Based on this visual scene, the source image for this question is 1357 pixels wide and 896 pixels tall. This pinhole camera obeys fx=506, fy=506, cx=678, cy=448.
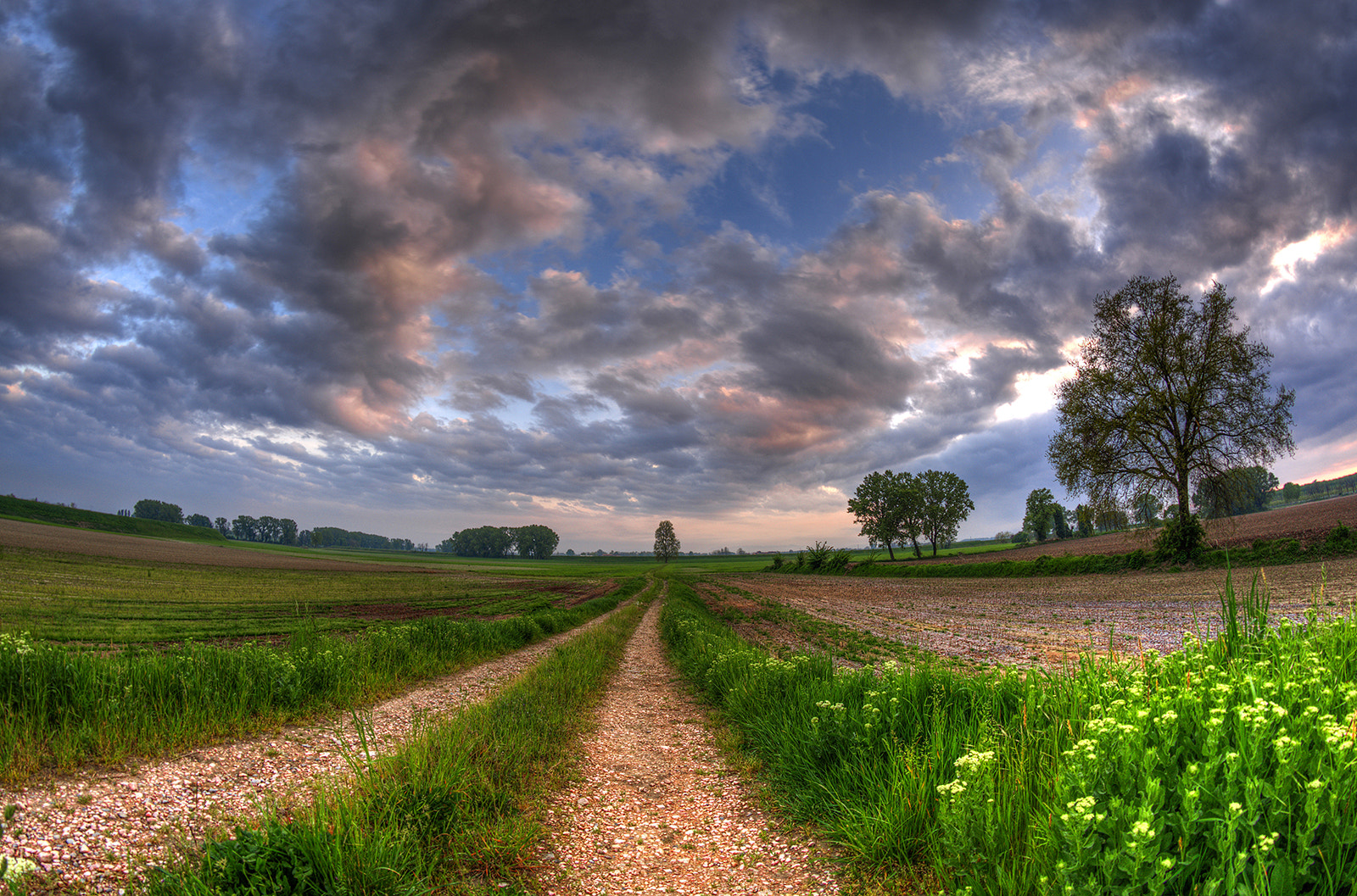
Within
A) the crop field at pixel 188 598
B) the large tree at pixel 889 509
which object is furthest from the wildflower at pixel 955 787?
the large tree at pixel 889 509

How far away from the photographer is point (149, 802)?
5207 mm

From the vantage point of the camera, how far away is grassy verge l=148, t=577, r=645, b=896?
A: 3.62m

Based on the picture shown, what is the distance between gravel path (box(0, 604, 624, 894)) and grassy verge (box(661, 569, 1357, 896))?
16.7 feet

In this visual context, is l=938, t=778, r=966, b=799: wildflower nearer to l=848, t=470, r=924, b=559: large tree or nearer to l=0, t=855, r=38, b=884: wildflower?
l=0, t=855, r=38, b=884: wildflower

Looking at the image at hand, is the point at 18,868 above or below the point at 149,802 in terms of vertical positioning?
above

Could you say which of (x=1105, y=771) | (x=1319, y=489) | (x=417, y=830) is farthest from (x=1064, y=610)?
(x=1319, y=489)

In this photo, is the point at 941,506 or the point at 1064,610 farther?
the point at 941,506

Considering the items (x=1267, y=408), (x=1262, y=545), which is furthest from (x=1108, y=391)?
(x=1262, y=545)

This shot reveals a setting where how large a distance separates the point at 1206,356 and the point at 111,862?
47689mm

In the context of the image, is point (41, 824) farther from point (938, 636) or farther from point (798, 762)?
point (938, 636)

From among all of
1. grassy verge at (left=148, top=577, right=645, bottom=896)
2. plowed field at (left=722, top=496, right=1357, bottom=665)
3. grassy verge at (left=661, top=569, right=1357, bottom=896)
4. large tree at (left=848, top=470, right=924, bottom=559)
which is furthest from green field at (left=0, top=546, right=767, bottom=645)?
large tree at (left=848, top=470, right=924, bottom=559)

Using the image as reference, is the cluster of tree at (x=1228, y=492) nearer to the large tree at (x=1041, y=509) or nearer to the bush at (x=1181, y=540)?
the bush at (x=1181, y=540)

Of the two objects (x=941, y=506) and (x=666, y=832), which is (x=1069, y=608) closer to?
(x=666, y=832)

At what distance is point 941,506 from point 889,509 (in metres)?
9.19
